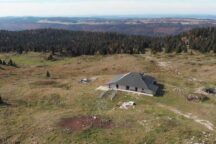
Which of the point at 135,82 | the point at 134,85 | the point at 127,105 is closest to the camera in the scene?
the point at 127,105

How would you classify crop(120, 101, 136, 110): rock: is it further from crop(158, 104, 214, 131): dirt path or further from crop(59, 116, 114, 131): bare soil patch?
crop(59, 116, 114, 131): bare soil patch

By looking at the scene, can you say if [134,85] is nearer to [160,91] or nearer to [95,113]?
[160,91]

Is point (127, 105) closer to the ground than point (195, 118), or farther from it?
farther from it

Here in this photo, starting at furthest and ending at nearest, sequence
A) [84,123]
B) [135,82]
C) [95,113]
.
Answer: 1. [135,82]
2. [95,113]
3. [84,123]

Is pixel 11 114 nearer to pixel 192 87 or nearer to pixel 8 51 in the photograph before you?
pixel 192 87

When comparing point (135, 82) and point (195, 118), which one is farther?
point (135, 82)

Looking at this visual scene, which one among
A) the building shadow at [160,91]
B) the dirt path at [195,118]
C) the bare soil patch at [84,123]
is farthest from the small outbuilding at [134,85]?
the bare soil patch at [84,123]

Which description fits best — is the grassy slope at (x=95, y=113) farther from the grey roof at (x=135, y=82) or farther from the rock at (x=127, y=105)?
the grey roof at (x=135, y=82)

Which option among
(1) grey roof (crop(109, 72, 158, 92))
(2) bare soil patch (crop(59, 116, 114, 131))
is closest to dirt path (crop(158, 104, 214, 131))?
(1) grey roof (crop(109, 72, 158, 92))

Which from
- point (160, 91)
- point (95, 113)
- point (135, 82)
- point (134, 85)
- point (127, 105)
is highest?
point (135, 82)

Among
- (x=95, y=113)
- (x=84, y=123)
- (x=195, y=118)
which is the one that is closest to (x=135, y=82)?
(x=95, y=113)
